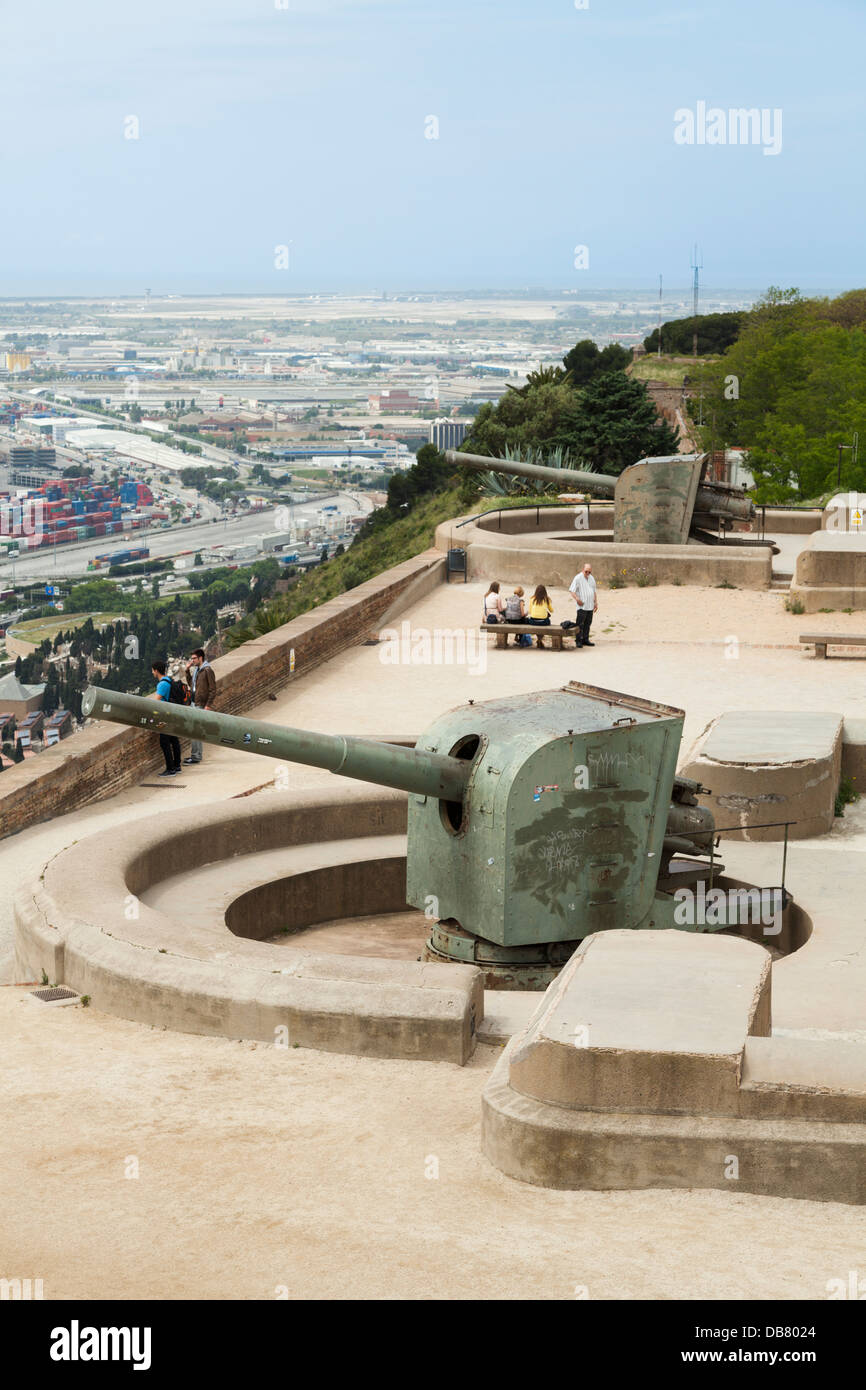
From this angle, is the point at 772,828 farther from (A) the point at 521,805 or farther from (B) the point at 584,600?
(B) the point at 584,600

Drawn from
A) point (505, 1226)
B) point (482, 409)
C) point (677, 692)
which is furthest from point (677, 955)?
point (482, 409)

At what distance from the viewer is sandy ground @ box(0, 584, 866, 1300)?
16.7 feet

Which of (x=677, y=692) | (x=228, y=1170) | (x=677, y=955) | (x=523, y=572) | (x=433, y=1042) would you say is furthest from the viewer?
(x=523, y=572)

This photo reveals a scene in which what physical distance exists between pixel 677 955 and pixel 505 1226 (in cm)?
181

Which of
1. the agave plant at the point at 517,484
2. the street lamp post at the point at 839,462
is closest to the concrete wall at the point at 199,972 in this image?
the agave plant at the point at 517,484

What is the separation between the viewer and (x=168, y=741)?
48.6 feet

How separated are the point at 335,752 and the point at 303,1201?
3691 millimetres

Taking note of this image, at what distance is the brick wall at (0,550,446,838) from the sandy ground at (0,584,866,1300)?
4548mm

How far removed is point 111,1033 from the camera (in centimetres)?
799

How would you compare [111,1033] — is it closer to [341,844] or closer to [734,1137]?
[734,1137]

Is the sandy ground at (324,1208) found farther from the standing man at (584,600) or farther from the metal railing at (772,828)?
the standing man at (584,600)

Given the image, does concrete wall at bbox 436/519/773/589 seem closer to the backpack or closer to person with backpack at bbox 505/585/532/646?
person with backpack at bbox 505/585/532/646

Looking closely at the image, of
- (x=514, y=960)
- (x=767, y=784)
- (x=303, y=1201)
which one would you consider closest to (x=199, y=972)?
(x=514, y=960)

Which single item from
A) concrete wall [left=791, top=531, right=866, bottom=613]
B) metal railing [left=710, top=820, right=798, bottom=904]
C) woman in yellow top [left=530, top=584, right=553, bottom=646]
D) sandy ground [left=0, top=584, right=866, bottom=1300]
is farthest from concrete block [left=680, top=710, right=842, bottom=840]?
concrete wall [left=791, top=531, right=866, bottom=613]
